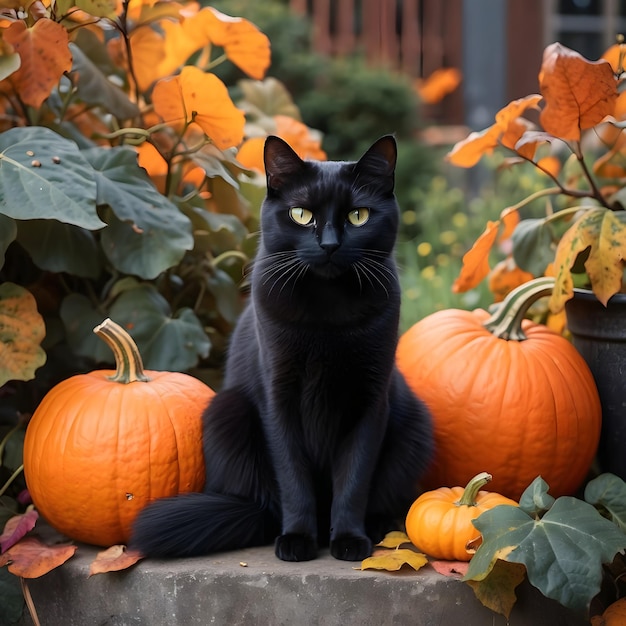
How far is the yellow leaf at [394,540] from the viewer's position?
5.63ft

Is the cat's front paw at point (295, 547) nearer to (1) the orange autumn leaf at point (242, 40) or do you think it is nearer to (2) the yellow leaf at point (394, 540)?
(2) the yellow leaf at point (394, 540)

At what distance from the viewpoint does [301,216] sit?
1622 millimetres

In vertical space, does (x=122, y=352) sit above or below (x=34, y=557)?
above

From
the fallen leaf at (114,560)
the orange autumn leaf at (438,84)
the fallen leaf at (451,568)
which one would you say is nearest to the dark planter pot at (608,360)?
the fallen leaf at (451,568)

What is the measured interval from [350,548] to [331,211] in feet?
2.12

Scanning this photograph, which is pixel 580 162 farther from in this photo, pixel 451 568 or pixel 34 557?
pixel 34 557

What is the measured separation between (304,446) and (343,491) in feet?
0.39

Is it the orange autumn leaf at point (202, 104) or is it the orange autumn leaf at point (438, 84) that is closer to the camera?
the orange autumn leaf at point (202, 104)

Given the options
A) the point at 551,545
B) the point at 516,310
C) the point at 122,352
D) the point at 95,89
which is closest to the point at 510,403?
the point at 516,310

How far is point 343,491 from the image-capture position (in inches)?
67.8

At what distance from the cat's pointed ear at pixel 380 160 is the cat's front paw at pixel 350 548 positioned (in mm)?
700

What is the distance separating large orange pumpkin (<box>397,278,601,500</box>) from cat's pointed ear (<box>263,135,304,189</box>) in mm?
593

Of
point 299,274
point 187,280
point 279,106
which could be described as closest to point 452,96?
point 279,106

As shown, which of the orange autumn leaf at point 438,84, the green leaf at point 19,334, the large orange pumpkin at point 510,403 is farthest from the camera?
the orange autumn leaf at point 438,84
